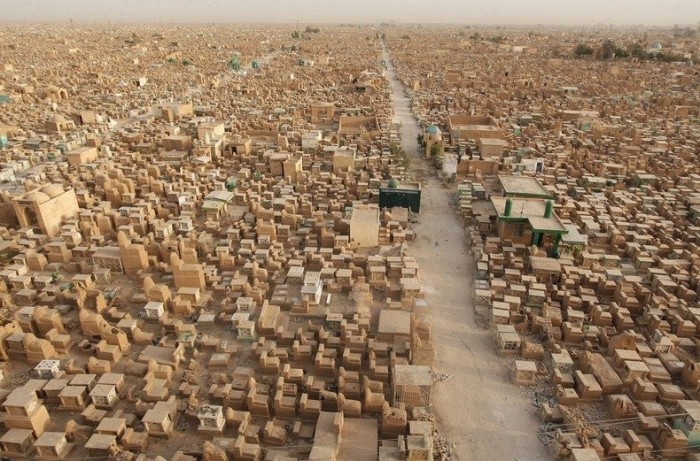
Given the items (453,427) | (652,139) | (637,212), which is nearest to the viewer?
(453,427)

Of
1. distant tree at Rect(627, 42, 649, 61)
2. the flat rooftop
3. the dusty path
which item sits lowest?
the dusty path

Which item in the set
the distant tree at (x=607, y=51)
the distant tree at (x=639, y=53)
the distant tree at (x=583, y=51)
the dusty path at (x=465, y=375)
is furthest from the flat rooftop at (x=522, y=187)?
the distant tree at (x=583, y=51)

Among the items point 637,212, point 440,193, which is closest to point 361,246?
point 440,193

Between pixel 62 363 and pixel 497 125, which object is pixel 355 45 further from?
pixel 62 363

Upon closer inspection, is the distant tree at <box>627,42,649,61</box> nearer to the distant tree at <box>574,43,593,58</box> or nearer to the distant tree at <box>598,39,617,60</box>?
the distant tree at <box>598,39,617,60</box>

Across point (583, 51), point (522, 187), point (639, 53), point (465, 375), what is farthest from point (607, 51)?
point (465, 375)

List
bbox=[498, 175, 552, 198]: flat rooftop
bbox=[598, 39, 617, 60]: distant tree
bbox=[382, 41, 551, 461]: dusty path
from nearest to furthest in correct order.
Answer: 1. bbox=[382, 41, 551, 461]: dusty path
2. bbox=[498, 175, 552, 198]: flat rooftop
3. bbox=[598, 39, 617, 60]: distant tree

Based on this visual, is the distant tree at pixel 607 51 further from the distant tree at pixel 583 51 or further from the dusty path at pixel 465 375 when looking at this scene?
the dusty path at pixel 465 375

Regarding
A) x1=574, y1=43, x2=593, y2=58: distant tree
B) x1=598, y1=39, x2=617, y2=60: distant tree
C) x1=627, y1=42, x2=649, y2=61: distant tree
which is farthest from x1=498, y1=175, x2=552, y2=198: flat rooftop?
x1=574, y1=43, x2=593, y2=58: distant tree
